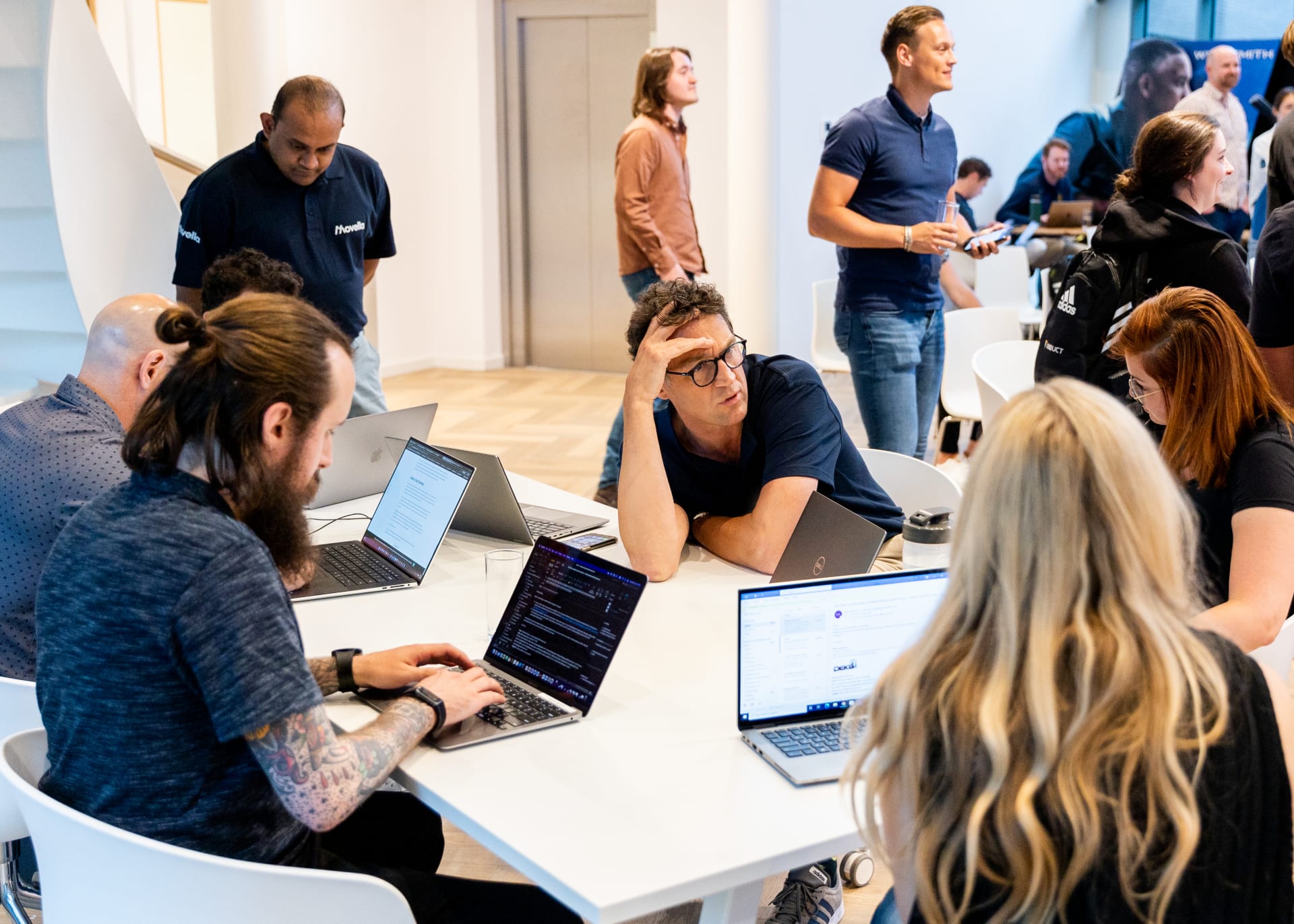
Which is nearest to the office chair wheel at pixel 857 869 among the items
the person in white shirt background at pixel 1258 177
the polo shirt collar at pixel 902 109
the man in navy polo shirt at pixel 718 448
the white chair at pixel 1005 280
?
the man in navy polo shirt at pixel 718 448

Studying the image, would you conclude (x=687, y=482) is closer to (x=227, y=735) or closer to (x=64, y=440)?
(x=64, y=440)

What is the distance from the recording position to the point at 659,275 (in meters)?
5.04

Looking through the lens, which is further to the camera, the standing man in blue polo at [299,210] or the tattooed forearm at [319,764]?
the standing man in blue polo at [299,210]

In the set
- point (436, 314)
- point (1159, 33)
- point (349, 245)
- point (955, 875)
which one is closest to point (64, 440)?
point (955, 875)

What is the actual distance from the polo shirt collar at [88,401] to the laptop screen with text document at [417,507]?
540 mm

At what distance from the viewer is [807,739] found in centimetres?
167

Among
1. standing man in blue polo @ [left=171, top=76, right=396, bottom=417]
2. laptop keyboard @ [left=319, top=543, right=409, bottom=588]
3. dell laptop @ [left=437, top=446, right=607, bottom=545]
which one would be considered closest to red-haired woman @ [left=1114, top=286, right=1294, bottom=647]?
dell laptop @ [left=437, top=446, right=607, bottom=545]

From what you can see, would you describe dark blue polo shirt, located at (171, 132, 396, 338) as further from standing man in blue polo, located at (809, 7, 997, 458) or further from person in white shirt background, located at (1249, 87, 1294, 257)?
person in white shirt background, located at (1249, 87, 1294, 257)

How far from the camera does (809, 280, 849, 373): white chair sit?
19.0 ft

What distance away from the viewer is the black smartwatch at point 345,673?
185cm

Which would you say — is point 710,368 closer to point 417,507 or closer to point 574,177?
point 417,507

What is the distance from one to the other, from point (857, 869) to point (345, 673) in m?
1.26

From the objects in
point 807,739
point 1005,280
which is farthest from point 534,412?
point 807,739

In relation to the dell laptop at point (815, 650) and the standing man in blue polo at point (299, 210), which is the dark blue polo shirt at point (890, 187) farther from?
the dell laptop at point (815, 650)
